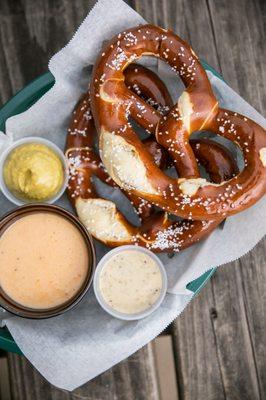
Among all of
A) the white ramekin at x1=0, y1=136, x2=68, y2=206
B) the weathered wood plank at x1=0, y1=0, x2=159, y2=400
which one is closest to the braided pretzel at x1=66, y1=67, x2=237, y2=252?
the white ramekin at x1=0, y1=136, x2=68, y2=206

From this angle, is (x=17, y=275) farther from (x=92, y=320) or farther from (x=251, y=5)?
(x=251, y=5)

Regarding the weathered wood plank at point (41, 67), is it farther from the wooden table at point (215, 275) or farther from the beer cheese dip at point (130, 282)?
the beer cheese dip at point (130, 282)

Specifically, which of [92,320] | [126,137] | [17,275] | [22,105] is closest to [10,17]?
[22,105]

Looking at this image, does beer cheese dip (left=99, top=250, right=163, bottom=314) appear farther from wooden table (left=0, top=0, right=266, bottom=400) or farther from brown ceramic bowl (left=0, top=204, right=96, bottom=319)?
wooden table (left=0, top=0, right=266, bottom=400)

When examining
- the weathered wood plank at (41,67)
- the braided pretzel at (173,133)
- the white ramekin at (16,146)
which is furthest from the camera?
the weathered wood plank at (41,67)

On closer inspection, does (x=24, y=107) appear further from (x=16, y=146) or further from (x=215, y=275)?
(x=215, y=275)

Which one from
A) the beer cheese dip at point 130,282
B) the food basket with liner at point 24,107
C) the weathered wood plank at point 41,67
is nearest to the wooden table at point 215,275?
the weathered wood plank at point 41,67
